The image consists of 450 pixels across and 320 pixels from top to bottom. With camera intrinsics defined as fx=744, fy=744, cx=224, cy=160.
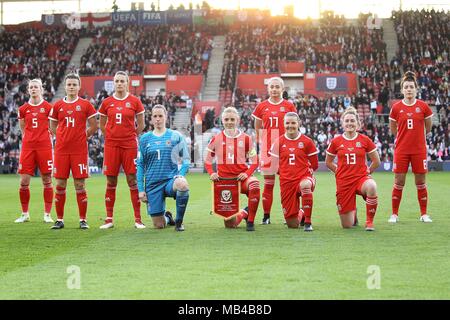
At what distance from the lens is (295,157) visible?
10.2 meters

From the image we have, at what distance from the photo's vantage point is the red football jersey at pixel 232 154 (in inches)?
406

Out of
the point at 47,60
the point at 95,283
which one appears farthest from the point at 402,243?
the point at 47,60

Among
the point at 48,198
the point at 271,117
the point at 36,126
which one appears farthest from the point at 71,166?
the point at 271,117

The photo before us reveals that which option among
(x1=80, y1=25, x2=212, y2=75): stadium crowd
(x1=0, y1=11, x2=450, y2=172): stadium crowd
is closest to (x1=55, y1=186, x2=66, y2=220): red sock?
(x1=0, y1=11, x2=450, y2=172): stadium crowd

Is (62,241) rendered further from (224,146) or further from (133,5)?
(133,5)

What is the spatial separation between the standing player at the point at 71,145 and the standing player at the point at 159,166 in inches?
33.4

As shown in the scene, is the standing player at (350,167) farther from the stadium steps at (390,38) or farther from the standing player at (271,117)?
the stadium steps at (390,38)

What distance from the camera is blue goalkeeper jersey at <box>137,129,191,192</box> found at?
1025 centimetres

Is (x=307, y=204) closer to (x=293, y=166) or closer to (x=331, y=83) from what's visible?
(x=293, y=166)

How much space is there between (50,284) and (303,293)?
205 centimetres

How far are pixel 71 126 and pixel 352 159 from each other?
3.94 metres

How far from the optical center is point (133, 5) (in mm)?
50125

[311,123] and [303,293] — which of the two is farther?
[311,123]

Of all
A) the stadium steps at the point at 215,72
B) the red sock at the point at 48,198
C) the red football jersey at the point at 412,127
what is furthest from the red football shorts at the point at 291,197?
the stadium steps at the point at 215,72
